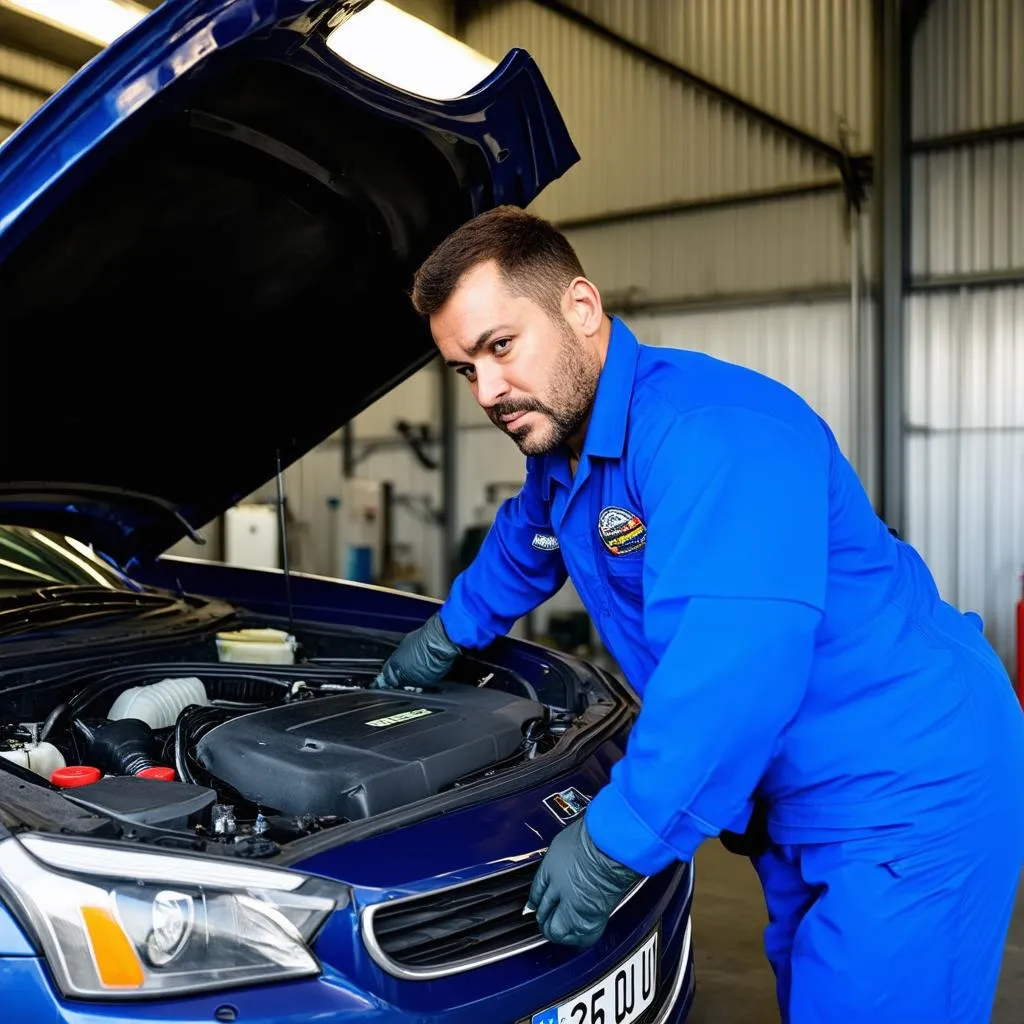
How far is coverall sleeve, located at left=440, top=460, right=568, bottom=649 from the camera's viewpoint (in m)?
1.83

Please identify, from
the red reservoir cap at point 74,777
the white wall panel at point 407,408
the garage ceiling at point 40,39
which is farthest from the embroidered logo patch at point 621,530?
the white wall panel at point 407,408

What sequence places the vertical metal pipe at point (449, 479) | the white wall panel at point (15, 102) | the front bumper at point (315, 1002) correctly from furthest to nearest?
1. the vertical metal pipe at point (449, 479)
2. the white wall panel at point (15, 102)
3. the front bumper at point (315, 1002)

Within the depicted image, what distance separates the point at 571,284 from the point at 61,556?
61.0 inches

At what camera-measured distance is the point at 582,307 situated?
4.51ft

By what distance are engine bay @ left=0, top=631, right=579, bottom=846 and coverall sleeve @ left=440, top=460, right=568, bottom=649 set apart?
4.8 inches

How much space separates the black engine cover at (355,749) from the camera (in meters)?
1.41

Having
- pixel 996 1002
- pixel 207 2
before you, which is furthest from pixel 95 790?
pixel 996 1002

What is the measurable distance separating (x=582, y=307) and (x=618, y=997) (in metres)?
0.91

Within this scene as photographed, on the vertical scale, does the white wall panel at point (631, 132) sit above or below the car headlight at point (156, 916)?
above

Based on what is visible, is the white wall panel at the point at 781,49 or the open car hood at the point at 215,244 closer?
the open car hood at the point at 215,244

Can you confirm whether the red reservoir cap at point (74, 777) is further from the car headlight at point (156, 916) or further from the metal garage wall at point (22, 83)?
the metal garage wall at point (22, 83)

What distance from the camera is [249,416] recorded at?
7.25 ft

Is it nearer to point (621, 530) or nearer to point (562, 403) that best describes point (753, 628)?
point (621, 530)

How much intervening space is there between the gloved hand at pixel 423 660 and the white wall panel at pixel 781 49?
593 cm
